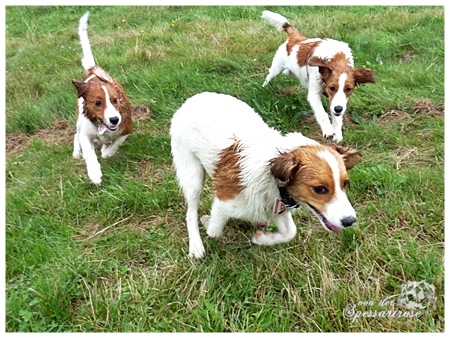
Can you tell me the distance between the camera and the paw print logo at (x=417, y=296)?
314cm

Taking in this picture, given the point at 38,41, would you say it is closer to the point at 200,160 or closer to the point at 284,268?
the point at 200,160

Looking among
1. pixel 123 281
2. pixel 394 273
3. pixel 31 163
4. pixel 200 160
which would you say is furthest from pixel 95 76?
pixel 394 273

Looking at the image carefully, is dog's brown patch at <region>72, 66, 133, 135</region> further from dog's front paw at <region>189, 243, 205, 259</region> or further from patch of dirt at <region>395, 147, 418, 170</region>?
patch of dirt at <region>395, 147, 418, 170</region>

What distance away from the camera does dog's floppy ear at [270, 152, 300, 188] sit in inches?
119

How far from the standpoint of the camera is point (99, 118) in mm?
5254

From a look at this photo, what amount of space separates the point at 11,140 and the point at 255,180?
424 centimetres

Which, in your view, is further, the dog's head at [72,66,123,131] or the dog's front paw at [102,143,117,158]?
the dog's front paw at [102,143,117,158]

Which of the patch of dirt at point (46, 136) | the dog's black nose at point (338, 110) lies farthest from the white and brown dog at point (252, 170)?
the patch of dirt at point (46, 136)

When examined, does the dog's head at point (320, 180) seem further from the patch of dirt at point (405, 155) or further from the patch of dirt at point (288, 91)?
the patch of dirt at point (288, 91)

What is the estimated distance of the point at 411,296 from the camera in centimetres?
319

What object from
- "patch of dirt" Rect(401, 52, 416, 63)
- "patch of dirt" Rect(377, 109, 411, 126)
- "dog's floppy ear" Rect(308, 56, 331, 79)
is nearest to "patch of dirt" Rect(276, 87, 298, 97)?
"dog's floppy ear" Rect(308, 56, 331, 79)

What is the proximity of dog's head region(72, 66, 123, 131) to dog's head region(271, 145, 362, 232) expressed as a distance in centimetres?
263

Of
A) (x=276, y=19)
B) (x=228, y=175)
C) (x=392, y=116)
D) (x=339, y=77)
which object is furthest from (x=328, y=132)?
(x=276, y=19)

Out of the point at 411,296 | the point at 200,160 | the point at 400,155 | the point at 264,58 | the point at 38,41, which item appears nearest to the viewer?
the point at 411,296
